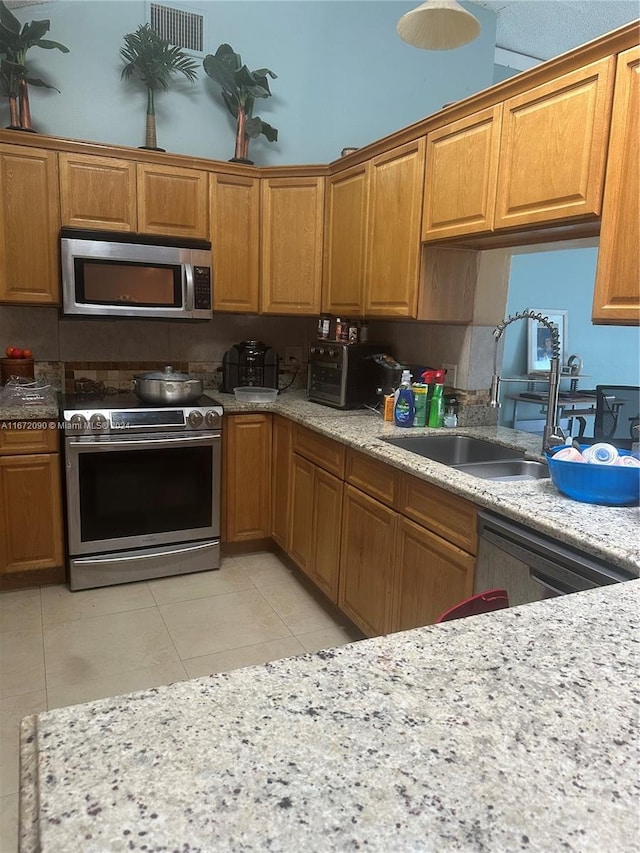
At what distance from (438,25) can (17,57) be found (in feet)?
6.76

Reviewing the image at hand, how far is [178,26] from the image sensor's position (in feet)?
11.1

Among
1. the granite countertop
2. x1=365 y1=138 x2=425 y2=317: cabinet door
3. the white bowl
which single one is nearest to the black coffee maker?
the white bowl

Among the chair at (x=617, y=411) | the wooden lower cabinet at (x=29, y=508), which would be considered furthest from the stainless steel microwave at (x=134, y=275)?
the chair at (x=617, y=411)

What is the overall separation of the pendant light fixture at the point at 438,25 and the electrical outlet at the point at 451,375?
4.47ft

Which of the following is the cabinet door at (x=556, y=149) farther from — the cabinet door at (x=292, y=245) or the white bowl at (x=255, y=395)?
the white bowl at (x=255, y=395)

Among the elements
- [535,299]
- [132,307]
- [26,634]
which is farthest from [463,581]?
[535,299]

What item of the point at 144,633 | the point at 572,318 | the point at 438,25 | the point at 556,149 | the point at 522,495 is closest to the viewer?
the point at 522,495

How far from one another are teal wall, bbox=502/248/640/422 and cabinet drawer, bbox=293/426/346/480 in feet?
9.23

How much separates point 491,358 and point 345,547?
1158mm

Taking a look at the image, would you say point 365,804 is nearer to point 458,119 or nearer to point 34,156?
point 458,119

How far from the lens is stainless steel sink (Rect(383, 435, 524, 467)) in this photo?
8.46 feet

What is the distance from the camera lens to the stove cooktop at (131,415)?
2.85 metres

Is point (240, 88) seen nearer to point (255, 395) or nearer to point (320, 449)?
point (255, 395)

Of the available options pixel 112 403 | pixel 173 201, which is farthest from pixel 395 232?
pixel 112 403
